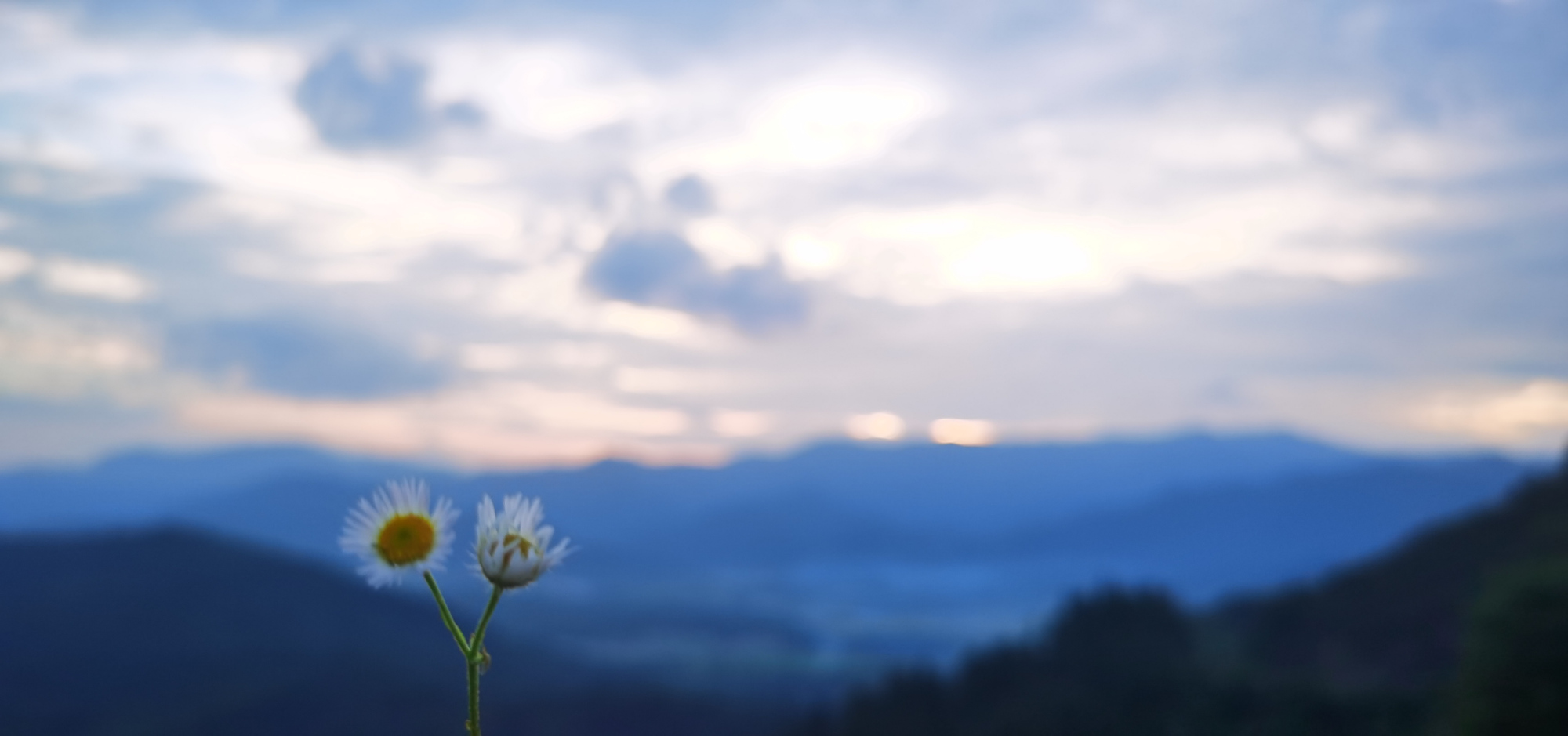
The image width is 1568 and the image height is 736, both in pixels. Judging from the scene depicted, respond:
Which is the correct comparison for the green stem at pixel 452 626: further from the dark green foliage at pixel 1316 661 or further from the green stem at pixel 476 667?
the dark green foliage at pixel 1316 661

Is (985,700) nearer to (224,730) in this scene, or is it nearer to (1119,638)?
(1119,638)

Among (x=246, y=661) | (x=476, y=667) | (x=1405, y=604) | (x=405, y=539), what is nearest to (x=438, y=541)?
(x=405, y=539)

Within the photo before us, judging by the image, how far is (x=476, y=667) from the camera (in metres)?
1.39

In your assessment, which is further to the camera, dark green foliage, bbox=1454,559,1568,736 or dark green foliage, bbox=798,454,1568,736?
dark green foliage, bbox=798,454,1568,736

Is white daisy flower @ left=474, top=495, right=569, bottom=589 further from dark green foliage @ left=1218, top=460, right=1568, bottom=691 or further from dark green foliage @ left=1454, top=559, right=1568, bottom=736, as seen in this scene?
dark green foliage @ left=1218, top=460, right=1568, bottom=691

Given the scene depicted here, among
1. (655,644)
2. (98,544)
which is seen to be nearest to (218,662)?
(98,544)

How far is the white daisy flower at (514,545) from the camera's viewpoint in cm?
151

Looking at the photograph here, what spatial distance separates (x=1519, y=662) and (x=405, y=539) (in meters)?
14.9

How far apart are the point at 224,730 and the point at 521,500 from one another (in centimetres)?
6885

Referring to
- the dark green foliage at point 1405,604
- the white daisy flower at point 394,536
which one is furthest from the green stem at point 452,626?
the dark green foliage at point 1405,604

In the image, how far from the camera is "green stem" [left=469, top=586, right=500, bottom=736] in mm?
1329

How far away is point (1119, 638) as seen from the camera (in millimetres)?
36750

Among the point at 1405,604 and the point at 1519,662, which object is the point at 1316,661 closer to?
the point at 1405,604

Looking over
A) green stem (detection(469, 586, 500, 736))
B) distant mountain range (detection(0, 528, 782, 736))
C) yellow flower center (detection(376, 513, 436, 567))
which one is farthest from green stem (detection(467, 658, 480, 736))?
distant mountain range (detection(0, 528, 782, 736))
